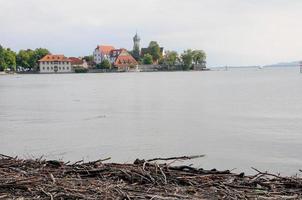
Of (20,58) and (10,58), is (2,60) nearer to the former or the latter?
→ (10,58)

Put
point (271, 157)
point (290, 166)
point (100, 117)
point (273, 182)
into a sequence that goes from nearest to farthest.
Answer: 1. point (273, 182)
2. point (290, 166)
3. point (271, 157)
4. point (100, 117)

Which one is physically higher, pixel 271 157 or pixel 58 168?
pixel 58 168

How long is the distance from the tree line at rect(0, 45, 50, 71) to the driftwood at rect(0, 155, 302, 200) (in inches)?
6655

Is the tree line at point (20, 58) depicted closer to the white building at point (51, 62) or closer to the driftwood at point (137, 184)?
the white building at point (51, 62)

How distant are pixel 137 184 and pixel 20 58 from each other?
18651 cm

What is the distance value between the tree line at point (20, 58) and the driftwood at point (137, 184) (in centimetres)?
16903

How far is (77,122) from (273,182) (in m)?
17.8

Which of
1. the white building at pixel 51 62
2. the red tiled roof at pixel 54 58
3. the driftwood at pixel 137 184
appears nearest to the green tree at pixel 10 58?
the red tiled roof at pixel 54 58

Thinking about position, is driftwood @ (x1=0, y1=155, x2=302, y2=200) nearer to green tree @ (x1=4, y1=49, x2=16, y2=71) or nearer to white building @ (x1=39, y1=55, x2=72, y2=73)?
green tree @ (x1=4, y1=49, x2=16, y2=71)

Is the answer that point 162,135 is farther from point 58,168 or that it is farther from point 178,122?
point 58,168

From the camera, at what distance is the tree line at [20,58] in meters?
171

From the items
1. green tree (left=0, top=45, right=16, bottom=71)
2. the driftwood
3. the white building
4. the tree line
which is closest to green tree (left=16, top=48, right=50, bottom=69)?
the tree line

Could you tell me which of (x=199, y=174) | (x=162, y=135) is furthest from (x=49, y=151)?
(x=199, y=174)

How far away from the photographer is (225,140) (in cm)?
1650
